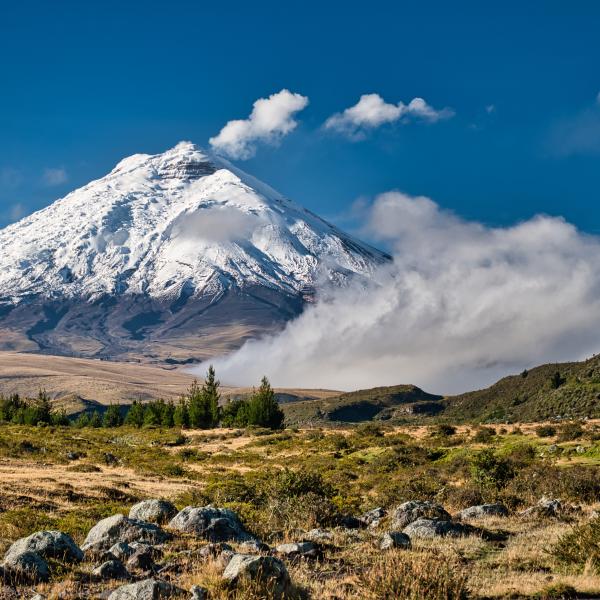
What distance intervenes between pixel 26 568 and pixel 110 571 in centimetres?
162

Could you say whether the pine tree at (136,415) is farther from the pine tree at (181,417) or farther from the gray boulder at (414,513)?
the gray boulder at (414,513)

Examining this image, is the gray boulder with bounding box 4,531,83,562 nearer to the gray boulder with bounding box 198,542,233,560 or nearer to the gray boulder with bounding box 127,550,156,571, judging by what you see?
the gray boulder with bounding box 127,550,156,571

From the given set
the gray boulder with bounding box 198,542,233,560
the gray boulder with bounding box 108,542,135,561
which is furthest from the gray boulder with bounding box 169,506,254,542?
the gray boulder with bounding box 108,542,135,561

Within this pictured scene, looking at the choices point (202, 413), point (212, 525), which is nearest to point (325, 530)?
point (212, 525)

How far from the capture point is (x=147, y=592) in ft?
33.5

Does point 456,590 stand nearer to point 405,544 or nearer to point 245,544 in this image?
point 405,544

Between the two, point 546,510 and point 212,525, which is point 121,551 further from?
point 546,510

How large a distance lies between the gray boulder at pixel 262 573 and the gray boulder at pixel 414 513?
26.5 ft

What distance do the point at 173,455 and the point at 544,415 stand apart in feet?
139

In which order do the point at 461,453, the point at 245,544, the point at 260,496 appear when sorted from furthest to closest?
the point at 461,453 → the point at 260,496 → the point at 245,544

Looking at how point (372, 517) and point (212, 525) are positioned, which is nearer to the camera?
point (212, 525)

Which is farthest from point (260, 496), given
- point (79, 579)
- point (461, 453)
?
point (461, 453)

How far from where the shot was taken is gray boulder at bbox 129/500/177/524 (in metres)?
18.9

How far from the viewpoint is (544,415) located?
237 ft
